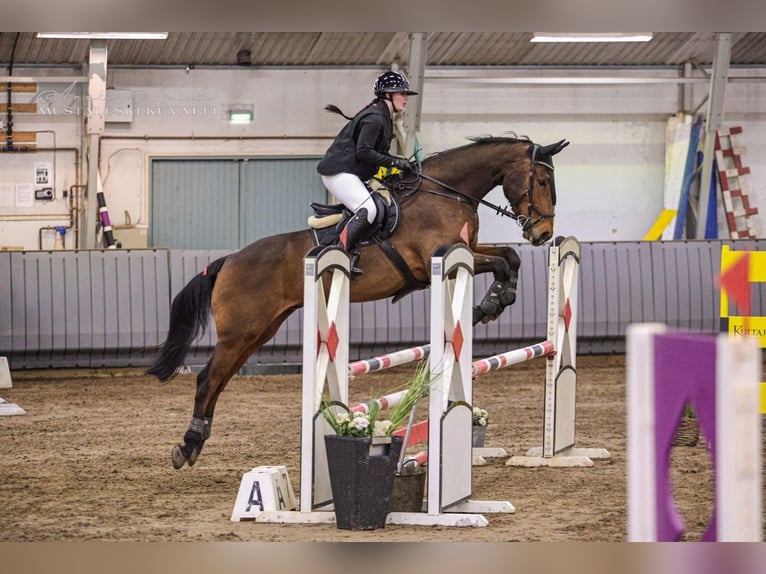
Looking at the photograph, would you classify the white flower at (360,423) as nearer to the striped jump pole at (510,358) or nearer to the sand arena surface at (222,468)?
the sand arena surface at (222,468)

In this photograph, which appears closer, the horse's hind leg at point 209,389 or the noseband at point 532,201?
the horse's hind leg at point 209,389

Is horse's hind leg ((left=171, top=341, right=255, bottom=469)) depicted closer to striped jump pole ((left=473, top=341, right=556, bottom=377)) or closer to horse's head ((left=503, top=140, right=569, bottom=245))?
striped jump pole ((left=473, top=341, right=556, bottom=377))

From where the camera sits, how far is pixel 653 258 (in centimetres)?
1214

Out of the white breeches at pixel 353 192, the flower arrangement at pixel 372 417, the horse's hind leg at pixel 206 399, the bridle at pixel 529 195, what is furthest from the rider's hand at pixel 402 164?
the flower arrangement at pixel 372 417

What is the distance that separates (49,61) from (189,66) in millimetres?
1724

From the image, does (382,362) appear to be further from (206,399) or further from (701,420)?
(701,420)

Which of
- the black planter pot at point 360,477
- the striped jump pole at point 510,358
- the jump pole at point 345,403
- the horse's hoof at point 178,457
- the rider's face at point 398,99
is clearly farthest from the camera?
the rider's face at point 398,99

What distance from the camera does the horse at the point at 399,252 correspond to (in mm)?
6355

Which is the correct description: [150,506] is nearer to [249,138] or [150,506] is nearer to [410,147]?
[410,147]

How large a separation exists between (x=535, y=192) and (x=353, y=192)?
3.51ft

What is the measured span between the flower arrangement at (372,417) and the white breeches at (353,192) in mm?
1609

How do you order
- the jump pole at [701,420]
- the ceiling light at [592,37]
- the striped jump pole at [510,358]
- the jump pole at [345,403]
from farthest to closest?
the ceiling light at [592,37], the striped jump pole at [510,358], the jump pole at [345,403], the jump pole at [701,420]

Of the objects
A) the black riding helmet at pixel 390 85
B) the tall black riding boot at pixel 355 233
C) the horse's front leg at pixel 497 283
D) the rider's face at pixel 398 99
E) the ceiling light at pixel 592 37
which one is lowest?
the horse's front leg at pixel 497 283

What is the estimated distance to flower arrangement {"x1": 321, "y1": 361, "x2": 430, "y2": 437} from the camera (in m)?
4.56
